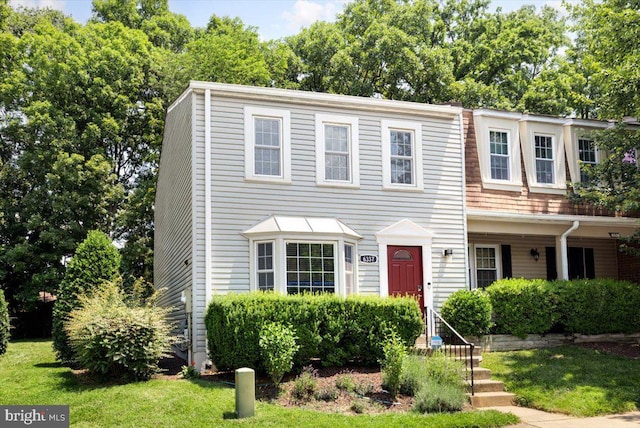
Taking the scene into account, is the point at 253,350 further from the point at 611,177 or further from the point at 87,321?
the point at 611,177

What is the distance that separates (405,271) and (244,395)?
6.77m

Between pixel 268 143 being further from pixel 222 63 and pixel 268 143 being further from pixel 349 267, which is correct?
pixel 222 63

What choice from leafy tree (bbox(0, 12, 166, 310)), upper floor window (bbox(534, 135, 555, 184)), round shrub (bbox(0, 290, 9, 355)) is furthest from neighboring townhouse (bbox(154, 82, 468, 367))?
leafy tree (bbox(0, 12, 166, 310))

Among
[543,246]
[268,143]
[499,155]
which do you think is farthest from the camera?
[543,246]

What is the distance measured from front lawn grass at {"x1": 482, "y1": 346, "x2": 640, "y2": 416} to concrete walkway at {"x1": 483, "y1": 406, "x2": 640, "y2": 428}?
0.85 feet

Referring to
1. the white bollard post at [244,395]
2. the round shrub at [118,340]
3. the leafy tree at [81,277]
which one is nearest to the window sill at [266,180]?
the leafy tree at [81,277]

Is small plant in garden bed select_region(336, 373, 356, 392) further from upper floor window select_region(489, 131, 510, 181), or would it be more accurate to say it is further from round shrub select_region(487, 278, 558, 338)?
upper floor window select_region(489, 131, 510, 181)

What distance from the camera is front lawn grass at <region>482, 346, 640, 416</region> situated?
11.4m

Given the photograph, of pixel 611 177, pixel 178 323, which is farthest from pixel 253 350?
pixel 611 177

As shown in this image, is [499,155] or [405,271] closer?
[405,271]

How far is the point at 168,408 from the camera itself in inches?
396

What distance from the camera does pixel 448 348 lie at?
46.0ft

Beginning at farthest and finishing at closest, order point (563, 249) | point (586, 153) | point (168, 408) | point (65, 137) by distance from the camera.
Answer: point (65, 137) → point (586, 153) → point (563, 249) → point (168, 408)

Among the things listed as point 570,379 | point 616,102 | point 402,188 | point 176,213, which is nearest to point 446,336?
point 570,379
